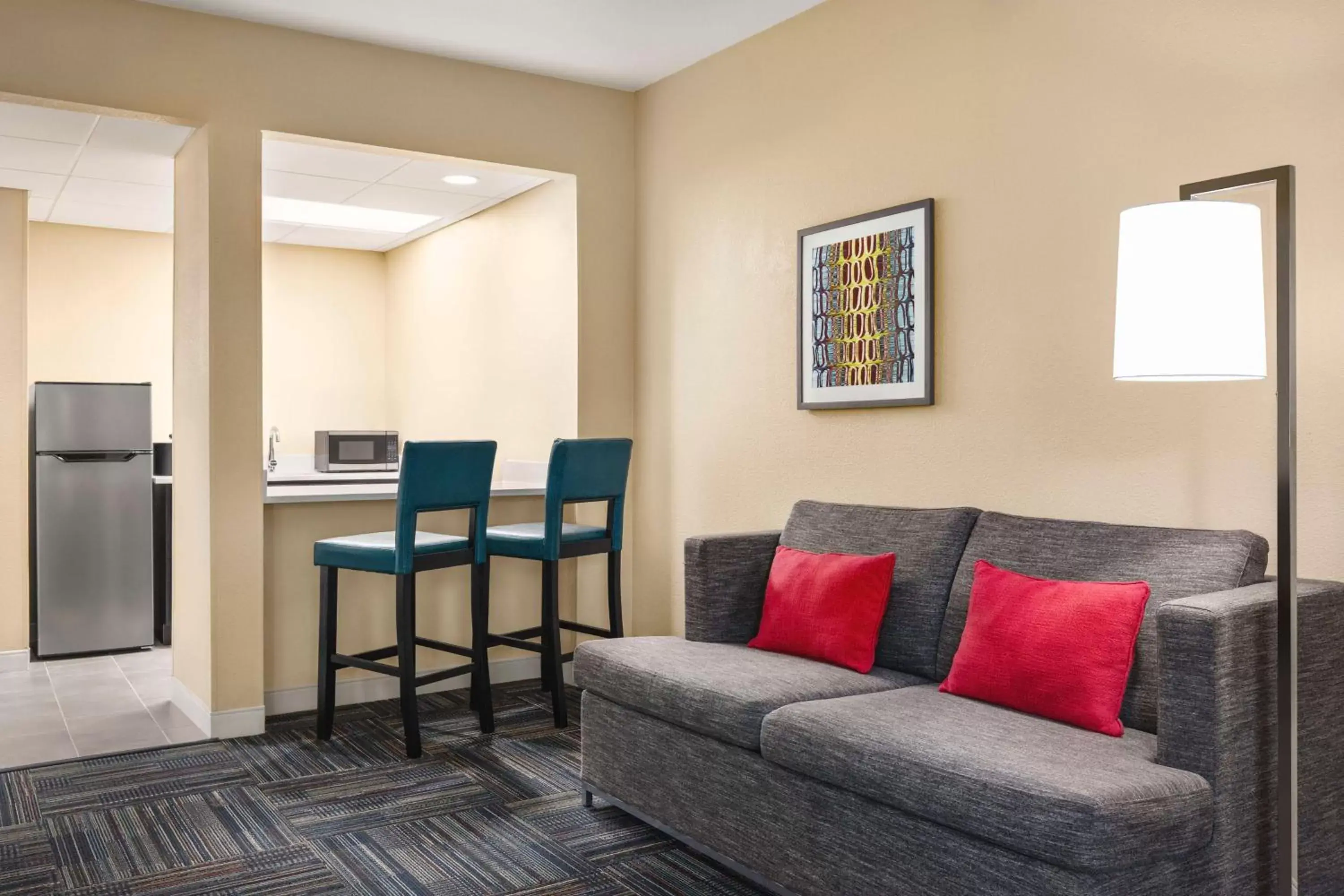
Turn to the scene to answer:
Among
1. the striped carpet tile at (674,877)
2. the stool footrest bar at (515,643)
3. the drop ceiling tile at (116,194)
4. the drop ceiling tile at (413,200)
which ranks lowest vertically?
the striped carpet tile at (674,877)

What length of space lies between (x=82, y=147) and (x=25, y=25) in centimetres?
102

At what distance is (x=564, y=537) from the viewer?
14.1 ft

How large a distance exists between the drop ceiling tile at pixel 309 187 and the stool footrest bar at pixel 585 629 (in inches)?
99.4

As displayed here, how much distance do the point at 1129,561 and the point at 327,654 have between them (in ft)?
9.03

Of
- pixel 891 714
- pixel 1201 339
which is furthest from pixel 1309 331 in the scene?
pixel 891 714

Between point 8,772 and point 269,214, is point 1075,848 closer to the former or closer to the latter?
point 8,772

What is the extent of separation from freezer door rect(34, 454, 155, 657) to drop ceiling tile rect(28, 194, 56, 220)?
1.33 meters

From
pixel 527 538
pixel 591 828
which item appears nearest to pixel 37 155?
pixel 527 538

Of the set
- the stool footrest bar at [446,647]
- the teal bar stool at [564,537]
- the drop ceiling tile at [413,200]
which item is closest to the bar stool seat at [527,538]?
the teal bar stool at [564,537]

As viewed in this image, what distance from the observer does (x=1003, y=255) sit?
3.27m

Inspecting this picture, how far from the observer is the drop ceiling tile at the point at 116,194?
5.31 m

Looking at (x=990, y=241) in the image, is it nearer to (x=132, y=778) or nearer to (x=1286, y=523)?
(x=1286, y=523)

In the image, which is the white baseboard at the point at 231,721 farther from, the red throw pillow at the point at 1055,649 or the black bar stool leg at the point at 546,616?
the red throw pillow at the point at 1055,649

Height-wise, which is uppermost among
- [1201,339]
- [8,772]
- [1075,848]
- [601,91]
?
[601,91]
